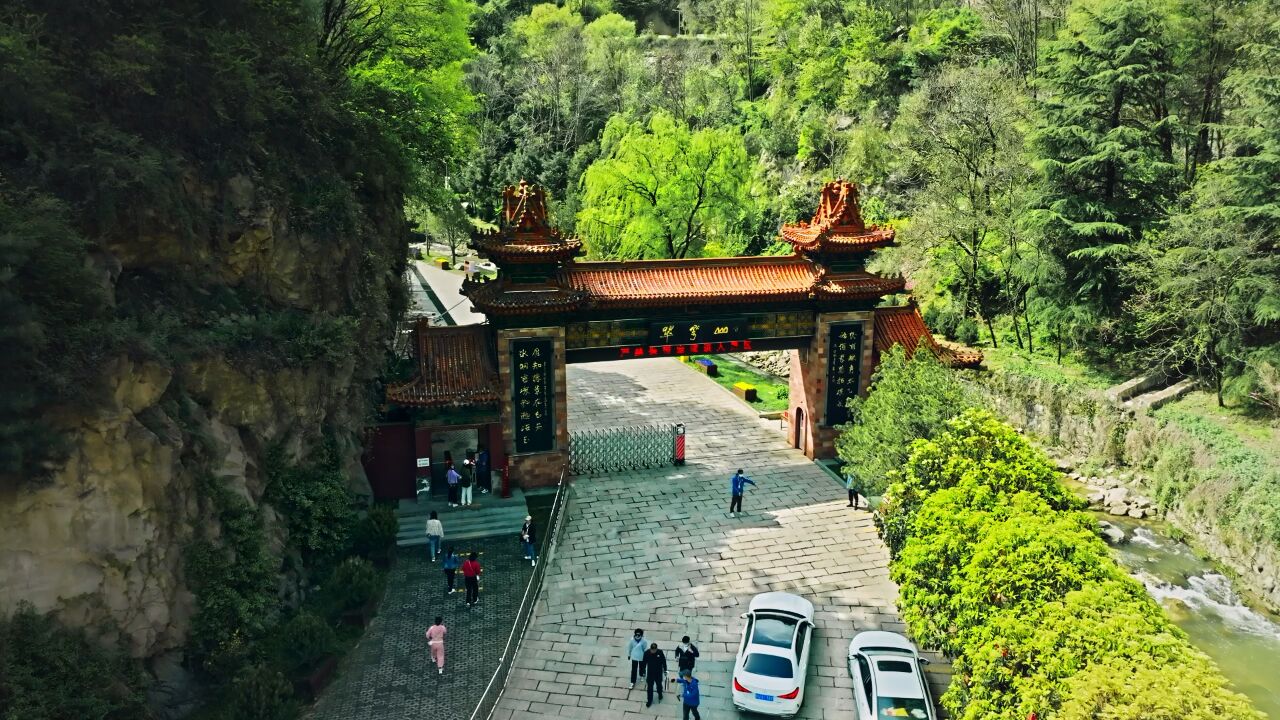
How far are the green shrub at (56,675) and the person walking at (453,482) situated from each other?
901cm

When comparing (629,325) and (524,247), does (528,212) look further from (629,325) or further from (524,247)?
(629,325)

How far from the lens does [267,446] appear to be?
15.1 m

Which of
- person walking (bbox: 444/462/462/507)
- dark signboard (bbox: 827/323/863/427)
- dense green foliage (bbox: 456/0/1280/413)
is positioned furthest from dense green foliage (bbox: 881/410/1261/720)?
dense green foliage (bbox: 456/0/1280/413)

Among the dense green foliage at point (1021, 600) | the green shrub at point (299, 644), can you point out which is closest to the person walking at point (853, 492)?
the dense green foliage at point (1021, 600)

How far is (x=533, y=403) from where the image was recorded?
21109 mm

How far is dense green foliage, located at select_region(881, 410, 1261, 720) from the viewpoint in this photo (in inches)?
375

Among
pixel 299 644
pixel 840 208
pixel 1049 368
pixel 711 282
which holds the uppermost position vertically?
pixel 840 208

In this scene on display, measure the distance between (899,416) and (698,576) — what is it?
19.0 feet

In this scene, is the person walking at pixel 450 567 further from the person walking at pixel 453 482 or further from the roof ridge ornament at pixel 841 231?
the roof ridge ornament at pixel 841 231

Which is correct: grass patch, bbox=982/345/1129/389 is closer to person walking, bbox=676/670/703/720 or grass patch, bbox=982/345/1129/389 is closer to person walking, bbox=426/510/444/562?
person walking, bbox=676/670/703/720

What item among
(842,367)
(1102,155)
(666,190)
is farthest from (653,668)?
(666,190)

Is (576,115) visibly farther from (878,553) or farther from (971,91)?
(878,553)

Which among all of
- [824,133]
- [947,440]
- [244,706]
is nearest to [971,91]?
[824,133]

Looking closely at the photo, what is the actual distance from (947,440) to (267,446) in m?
13.2
